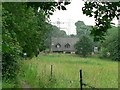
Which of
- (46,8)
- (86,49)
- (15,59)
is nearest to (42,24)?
(15,59)

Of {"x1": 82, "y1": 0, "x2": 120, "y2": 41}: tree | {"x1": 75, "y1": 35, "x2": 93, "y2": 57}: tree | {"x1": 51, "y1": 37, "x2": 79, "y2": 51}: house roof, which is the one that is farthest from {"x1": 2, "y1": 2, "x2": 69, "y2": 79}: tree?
{"x1": 51, "y1": 37, "x2": 79, "y2": 51}: house roof

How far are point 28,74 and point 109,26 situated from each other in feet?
46.2

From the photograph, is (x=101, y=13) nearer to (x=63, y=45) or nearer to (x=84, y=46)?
(x=84, y=46)

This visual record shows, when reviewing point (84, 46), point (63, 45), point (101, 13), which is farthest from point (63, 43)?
point (101, 13)

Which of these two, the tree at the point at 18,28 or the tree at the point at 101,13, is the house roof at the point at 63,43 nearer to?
the tree at the point at 18,28

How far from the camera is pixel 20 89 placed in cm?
1348

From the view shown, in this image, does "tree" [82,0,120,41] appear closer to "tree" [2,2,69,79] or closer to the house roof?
"tree" [2,2,69,79]

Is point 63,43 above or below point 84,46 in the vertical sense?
above

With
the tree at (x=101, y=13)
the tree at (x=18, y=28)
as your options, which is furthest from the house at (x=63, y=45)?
the tree at (x=101, y=13)

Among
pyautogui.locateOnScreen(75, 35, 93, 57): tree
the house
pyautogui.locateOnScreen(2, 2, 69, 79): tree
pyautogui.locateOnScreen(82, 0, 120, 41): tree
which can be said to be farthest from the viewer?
the house

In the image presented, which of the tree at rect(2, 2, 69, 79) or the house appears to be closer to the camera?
the tree at rect(2, 2, 69, 79)

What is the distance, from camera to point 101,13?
522 cm

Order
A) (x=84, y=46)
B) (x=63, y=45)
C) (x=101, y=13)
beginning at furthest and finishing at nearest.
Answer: (x=63, y=45), (x=84, y=46), (x=101, y=13)

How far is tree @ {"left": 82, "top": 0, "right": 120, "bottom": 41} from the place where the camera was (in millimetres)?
4980
